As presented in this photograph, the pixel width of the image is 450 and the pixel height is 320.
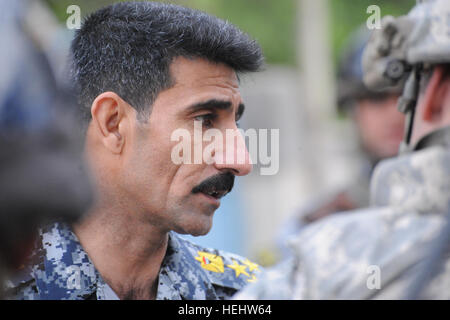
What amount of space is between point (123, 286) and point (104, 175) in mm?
420

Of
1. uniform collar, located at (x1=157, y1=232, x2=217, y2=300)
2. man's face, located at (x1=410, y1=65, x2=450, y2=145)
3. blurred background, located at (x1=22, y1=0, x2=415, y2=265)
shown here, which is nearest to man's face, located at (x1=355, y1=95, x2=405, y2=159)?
blurred background, located at (x1=22, y1=0, x2=415, y2=265)

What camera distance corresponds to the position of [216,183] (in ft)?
8.46

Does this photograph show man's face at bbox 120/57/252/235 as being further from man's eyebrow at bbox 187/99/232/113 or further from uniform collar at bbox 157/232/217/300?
uniform collar at bbox 157/232/217/300

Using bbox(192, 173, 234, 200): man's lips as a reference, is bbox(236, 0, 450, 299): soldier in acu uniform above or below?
below

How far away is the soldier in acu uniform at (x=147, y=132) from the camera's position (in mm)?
2562

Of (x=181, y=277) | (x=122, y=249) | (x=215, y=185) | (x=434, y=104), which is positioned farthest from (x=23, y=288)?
(x=434, y=104)

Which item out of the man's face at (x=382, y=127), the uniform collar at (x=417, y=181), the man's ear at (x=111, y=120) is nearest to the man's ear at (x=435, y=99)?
the uniform collar at (x=417, y=181)

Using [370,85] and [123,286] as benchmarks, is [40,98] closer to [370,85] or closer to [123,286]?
[123,286]

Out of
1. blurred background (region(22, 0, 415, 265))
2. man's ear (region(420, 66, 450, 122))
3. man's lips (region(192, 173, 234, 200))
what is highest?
blurred background (region(22, 0, 415, 265))

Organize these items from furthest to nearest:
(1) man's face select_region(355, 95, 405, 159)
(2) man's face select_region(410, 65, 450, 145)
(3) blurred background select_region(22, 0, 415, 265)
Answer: (3) blurred background select_region(22, 0, 415, 265) → (1) man's face select_region(355, 95, 405, 159) → (2) man's face select_region(410, 65, 450, 145)

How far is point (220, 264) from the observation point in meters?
2.96

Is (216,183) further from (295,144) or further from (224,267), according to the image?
(295,144)

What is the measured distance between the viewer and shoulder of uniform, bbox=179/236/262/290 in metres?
2.86

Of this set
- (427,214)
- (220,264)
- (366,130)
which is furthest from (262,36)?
(427,214)
